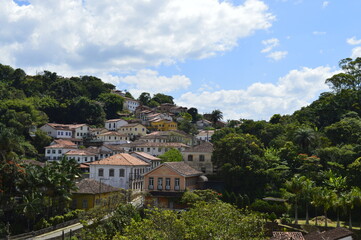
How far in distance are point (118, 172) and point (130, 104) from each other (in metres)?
83.5

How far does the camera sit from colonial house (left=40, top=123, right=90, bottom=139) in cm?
8500

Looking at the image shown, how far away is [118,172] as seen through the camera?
49.5 m

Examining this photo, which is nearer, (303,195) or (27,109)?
(303,195)

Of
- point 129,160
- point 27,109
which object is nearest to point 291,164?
point 129,160

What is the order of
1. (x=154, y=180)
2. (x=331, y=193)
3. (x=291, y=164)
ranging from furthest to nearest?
(x=291, y=164)
(x=154, y=180)
(x=331, y=193)

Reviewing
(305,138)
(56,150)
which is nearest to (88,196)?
(305,138)

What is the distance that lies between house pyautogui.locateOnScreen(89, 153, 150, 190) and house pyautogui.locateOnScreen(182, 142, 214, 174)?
962 cm

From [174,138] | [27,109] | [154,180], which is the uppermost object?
[27,109]

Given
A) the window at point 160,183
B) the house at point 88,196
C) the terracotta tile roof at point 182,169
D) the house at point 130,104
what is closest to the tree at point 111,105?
the house at point 130,104

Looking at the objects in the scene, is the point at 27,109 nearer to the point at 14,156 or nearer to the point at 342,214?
the point at 14,156

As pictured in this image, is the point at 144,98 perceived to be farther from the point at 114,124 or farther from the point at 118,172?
the point at 118,172

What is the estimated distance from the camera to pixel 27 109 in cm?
8394

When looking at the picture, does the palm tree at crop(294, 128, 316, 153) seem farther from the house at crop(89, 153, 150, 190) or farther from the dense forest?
the house at crop(89, 153, 150, 190)

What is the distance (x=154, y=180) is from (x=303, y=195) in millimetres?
17077
